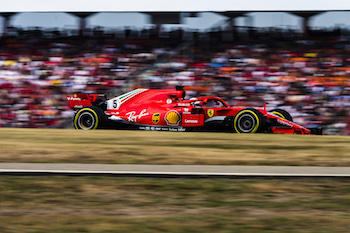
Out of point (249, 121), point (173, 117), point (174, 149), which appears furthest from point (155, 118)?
point (174, 149)

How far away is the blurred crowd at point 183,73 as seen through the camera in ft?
62.6

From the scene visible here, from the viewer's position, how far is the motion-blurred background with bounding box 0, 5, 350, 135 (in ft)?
63.4

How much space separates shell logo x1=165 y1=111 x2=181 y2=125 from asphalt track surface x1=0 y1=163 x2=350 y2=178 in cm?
740

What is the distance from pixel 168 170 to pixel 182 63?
13397 millimetres

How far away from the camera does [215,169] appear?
8281 mm

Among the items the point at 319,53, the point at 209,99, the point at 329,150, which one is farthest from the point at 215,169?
the point at 319,53

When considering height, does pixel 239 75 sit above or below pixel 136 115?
above

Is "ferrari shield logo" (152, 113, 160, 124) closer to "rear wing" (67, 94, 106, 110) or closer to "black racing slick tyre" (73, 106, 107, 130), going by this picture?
"black racing slick tyre" (73, 106, 107, 130)

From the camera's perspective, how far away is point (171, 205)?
5910 mm

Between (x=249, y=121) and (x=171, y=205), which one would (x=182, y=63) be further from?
(x=171, y=205)

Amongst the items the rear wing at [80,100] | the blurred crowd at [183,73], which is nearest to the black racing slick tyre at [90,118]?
the rear wing at [80,100]

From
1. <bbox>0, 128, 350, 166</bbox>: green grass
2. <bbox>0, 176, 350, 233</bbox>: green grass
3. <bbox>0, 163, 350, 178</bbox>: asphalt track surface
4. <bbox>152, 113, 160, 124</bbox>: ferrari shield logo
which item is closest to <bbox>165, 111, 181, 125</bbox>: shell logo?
<bbox>152, 113, 160, 124</bbox>: ferrari shield logo

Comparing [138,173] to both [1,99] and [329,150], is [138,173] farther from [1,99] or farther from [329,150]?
[1,99]

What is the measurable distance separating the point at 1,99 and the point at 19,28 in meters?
4.64
